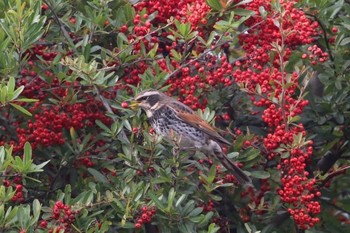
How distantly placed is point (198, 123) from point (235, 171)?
49 centimetres

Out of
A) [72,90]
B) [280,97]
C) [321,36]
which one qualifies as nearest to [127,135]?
[72,90]

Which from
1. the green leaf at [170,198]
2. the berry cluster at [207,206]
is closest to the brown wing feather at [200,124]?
the berry cluster at [207,206]

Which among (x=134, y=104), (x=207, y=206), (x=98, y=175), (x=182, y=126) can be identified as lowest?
(x=182, y=126)

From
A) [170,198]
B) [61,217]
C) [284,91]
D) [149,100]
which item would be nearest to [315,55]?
[284,91]

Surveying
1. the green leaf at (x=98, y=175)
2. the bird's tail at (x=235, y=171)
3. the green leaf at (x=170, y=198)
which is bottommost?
the bird's tail at (x=235, y=171)

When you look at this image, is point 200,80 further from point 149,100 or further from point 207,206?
point 207,206

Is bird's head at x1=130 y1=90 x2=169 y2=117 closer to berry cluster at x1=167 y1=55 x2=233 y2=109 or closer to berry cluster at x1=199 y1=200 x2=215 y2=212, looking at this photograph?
berry cluster at x1=167 y1=55 x2=233 y2=109

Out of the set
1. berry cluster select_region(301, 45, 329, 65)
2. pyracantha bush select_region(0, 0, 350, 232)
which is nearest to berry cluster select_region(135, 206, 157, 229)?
pyracantha bush select_region(0, 0, 350, 232)

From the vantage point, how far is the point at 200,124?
6.52 m

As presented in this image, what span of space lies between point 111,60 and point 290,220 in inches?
61.7

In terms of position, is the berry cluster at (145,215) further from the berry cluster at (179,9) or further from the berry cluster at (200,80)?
the berry cluster at (179,9)

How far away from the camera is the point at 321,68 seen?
22.2 feet

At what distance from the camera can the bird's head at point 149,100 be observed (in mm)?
6148

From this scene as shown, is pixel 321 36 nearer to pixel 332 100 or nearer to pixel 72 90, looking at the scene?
pixel 332 100
